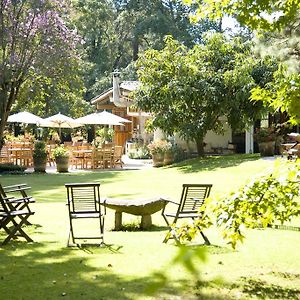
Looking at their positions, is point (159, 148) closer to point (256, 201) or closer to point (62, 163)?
point (62, 163)

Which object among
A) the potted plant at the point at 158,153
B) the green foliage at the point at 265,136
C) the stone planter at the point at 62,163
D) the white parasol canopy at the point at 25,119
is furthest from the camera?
the white parasol canopy at the point at 25,119

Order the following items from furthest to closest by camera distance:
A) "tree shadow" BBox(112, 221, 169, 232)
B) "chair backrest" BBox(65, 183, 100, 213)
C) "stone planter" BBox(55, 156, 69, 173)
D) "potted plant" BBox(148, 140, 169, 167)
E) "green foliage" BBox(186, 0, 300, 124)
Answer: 1. "potted plant" BBox(148, 140, 169, 167)
2. "stone planter" BBox(55, 156, 69, 173)
3. "tree shadow" BBox(112, 221, 169, 232)
4. "chair backrest" BBox(65, 183, 100, 213)
5. "green foliage" BBox(186, 0, 300, 124)

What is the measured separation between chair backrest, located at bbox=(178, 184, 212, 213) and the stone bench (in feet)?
2.76

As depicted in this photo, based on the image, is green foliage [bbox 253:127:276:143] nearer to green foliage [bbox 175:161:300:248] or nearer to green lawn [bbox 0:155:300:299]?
→ green lawn [bbox 0:155:300:299]

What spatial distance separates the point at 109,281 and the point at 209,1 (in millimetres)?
3076

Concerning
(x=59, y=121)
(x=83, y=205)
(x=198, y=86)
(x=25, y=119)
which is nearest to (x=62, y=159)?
(x=59, y=121)

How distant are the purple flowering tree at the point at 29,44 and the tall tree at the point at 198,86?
396cm

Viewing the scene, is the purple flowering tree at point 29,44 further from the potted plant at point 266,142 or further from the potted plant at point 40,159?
the potted plant at point 266,142

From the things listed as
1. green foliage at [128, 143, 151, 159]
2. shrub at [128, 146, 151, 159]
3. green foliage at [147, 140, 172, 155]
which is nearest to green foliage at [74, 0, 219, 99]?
green foliage at [128, 143, 151, 159]

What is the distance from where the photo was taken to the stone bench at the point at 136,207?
8938 mm

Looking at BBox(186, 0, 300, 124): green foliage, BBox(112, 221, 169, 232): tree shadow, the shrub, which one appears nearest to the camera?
BBox(186, 0, 300, 124): green foliage

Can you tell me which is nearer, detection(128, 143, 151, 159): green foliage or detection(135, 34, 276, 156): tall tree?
detection(135, 34, 276, 156): tall tree

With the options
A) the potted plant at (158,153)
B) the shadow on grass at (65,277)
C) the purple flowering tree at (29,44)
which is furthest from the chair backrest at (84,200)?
the potted plant at (158,153)

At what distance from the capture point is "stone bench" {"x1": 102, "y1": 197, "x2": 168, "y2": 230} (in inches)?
352
